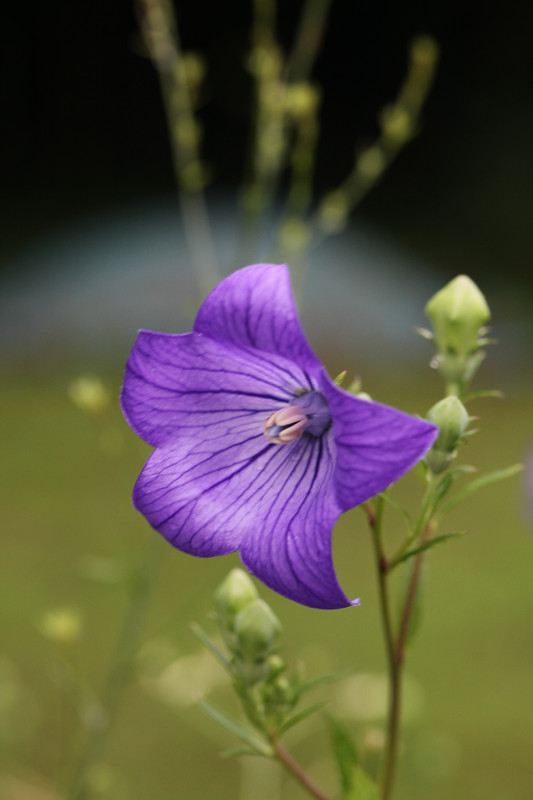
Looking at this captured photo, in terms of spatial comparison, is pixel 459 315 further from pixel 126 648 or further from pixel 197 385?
pixel 126 648

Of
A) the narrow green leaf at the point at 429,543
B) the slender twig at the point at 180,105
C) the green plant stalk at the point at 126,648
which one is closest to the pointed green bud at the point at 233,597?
the narrow green leaf at the point at 429,543

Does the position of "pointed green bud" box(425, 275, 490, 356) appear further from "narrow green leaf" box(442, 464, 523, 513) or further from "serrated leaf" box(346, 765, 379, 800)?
"serrated leaf" box(346, 765, 379, 800)

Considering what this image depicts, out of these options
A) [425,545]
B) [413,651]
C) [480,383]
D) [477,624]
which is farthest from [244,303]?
[480,383]

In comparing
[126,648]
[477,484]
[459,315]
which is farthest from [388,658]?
[126,648]

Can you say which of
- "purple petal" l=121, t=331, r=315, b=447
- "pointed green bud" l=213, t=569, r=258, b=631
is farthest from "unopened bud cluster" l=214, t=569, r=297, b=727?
"purple petal" l=121, t=331, r=315, b=447

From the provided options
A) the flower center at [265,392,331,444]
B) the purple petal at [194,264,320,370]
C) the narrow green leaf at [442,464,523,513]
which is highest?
the purple petal at [194,264,320,370]

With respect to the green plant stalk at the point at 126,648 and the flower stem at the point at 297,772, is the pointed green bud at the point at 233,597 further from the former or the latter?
the green plant stalk at the point at 126,648
